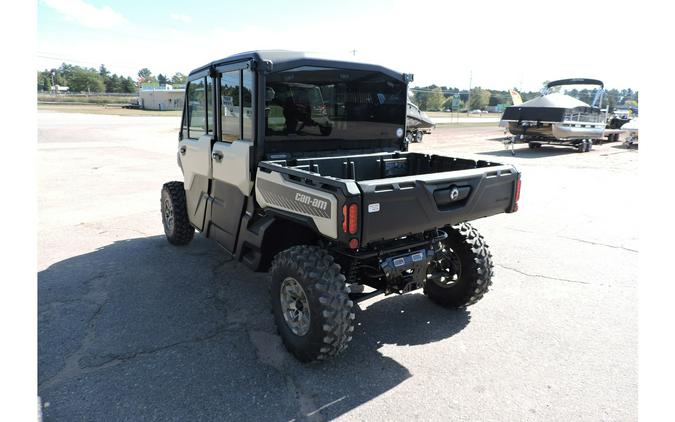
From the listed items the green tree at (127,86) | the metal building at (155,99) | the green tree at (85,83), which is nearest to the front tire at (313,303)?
the metal building at (155,99)

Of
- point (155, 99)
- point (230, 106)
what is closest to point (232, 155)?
point (230, 106)

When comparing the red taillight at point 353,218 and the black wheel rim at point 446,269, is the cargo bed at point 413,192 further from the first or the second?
the black wheel rim at point 446,269

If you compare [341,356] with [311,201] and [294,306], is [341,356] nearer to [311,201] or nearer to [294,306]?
[294,306]

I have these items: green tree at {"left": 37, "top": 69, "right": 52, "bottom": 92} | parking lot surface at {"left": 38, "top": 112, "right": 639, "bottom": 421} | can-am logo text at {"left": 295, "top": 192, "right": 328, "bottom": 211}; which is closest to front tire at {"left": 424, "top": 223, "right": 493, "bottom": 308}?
parking lot surface at {"left": 38, "top": 112, "right": 639, "bottom": 421}

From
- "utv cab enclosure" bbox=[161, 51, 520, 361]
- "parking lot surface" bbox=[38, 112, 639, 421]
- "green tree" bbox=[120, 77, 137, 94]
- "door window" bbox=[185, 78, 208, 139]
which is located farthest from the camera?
"green tree" bbox=[120, 77, 137, 94]

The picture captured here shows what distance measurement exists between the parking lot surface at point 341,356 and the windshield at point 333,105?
5.46ft

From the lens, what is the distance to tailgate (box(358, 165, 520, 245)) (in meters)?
2.89

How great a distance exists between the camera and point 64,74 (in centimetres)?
12700

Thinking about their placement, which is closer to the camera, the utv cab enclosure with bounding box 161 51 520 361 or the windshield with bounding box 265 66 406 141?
the utv cab enclosure with bounding box 161 51 520 361

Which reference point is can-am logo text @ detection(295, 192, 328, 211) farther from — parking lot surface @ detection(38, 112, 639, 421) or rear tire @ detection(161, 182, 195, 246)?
rear tire @ detection(161, 182, 195, 246)

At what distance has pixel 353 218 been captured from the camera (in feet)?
9.23

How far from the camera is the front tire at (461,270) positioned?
13.0 ft

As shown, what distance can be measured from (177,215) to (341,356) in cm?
308

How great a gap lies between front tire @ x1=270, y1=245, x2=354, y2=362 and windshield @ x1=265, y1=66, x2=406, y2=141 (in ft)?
4.16
